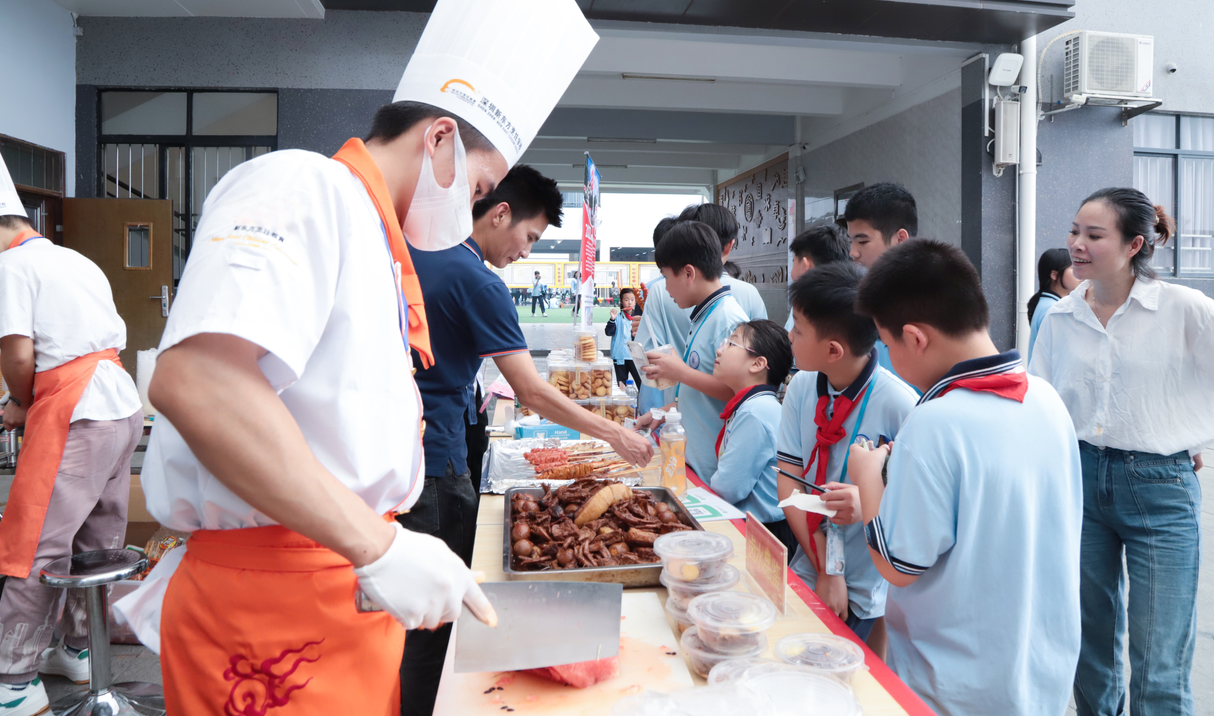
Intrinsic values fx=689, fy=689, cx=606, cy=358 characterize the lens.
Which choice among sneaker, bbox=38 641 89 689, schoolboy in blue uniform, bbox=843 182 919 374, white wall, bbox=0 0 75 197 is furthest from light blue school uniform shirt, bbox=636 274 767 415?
white wall, bbox=0 0 75 197

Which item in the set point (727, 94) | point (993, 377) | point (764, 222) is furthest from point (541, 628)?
point (764, 222)

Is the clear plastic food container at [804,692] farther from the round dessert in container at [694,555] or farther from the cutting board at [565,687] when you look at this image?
the round dessert in container at [694,555]

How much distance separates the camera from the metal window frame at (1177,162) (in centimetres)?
777

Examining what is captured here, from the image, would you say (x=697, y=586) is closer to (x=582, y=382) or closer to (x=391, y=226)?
(x=391, y=226)

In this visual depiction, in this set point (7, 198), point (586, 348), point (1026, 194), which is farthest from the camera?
point (1026, 194)

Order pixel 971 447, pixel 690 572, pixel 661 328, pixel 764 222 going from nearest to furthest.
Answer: pixel 971 447 < pixel 690 572 < pixel 661 328 < pixel 764 222

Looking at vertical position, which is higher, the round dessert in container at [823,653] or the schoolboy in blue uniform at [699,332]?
the schoolboy in blue uniform at [699,332]

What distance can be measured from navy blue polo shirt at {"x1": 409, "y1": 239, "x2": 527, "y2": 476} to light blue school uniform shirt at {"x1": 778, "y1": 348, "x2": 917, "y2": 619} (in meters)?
0.90

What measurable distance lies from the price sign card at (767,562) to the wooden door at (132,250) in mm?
5992

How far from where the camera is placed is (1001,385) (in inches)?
52.7

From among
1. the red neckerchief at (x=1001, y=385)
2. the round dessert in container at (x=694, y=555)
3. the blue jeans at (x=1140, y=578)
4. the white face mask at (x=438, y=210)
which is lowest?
the blue jeans at (x=1140, y=578)

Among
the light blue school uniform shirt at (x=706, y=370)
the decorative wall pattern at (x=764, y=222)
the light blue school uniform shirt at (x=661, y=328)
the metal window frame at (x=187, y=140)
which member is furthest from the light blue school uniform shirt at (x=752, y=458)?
the decorative wall pattern at (x=764, y=222)

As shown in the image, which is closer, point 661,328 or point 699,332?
point 699,332

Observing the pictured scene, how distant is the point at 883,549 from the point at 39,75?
268 inches
